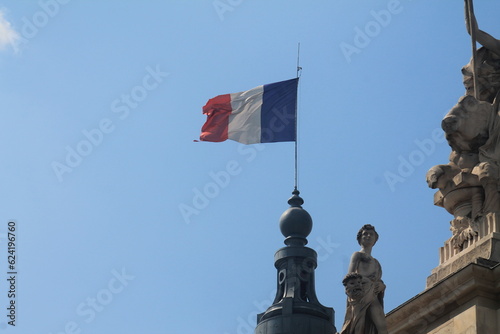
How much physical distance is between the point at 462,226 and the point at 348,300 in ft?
8.56

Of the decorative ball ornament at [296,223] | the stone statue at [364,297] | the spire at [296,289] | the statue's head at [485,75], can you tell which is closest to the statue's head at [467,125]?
the statue's head at [485,75]

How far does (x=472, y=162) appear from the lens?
994 inches

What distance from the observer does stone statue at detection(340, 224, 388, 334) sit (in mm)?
23453

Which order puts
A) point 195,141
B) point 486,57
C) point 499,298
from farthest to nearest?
point 195,141
point 486,57
point 499,298

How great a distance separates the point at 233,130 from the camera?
140 ft

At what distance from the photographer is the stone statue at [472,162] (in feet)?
80.6

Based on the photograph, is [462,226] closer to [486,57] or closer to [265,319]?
[486,57]

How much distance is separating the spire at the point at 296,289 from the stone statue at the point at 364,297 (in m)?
18.3

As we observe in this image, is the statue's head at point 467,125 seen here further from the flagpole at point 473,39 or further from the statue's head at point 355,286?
the statue's head at point 355,286

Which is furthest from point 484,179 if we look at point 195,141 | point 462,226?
point 195,141

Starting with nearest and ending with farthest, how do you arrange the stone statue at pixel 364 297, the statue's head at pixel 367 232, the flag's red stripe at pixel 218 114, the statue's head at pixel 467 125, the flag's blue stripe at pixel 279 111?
the stone statue at pixel 364 297 < the statue's head at pixel 367 232 < the statue's head at pixel 467 125 < the flag's blue stripe at pixel 279 111 < the flag's red stripe at pixel 218 114

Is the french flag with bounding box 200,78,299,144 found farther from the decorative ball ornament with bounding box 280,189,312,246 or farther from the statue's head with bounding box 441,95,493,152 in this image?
the statue's head with bounding box 441,95,493,152

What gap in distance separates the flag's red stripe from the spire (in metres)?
4.25

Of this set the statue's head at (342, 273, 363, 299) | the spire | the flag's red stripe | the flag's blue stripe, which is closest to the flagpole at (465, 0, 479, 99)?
the statue's head at (342, 273, 363, 299)
